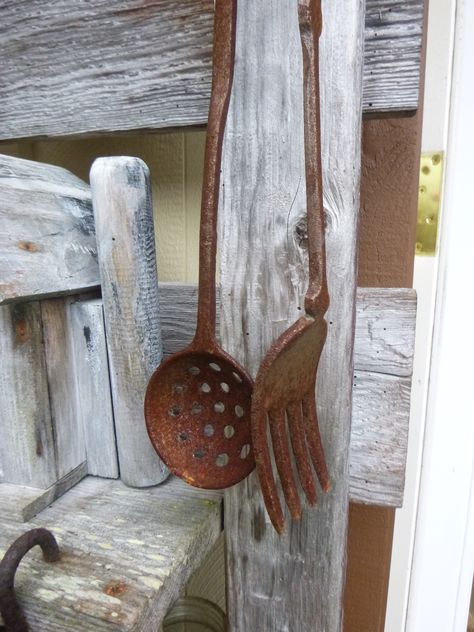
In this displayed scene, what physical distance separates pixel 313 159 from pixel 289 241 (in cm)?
8

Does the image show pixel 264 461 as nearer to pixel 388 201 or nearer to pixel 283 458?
pixel 283 458

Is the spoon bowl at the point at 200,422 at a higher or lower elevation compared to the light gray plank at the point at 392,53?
lower

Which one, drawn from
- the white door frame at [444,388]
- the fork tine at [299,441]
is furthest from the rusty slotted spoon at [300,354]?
the white door frame at [444,388]

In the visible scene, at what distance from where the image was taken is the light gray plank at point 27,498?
0.47 m

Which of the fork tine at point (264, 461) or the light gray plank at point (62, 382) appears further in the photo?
the light gray plank at point (62, 382)

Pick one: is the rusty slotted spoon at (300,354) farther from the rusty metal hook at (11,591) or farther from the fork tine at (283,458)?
the rusty metal hook at (11,591)

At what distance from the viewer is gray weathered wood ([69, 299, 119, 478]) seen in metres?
0.51

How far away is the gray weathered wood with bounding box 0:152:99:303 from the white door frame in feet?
1.46

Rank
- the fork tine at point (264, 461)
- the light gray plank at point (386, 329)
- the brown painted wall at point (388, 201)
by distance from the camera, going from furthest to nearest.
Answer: the brown painted wall at point (388, 201) < the light gray plank at point (386, 329) < the fork tine at point (264, 461)

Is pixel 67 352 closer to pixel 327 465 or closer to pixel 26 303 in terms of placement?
pixel 26 303

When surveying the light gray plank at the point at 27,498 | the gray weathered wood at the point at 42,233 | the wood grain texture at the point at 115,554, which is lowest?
the wood grain texture at the point at 115,554

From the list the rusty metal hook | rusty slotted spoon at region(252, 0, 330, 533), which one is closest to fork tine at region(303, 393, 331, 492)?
rusty slotted spoon at region(252, 0, 330, 533)

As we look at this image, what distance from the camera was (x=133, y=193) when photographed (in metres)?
0.46

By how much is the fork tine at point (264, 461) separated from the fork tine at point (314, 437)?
7 cm
